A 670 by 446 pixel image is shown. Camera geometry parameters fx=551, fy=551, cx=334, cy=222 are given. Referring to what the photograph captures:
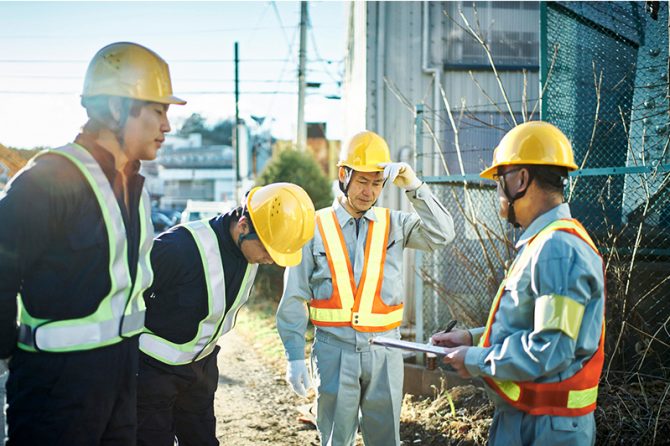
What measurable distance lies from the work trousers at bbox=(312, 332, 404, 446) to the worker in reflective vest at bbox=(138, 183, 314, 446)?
683mm

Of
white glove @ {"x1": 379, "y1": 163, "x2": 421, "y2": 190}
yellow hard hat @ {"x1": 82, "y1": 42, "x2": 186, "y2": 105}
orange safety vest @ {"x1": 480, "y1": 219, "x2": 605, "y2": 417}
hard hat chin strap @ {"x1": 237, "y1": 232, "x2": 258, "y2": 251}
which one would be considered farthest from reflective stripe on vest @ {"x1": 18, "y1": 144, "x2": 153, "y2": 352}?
white glove @ {"x1": 379, "y1": 163, "x2": 421, "y2": 190}

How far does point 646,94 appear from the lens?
521 cm

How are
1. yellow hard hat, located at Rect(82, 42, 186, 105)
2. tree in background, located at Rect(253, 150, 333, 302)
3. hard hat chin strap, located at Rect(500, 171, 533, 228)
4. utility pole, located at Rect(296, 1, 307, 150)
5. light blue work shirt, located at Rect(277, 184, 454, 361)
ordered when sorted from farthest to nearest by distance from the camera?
utility pole, located at Rect(296, 1, 307, 150), tree in background, located at Rect(253, 150, 333, 302), light blue work shirt, located at Rect(277, 184, 454, 361), hard hat chin strap, located at Rect(500, 171, 533, 228), yellow hard hat, located at Rect(82, 42, 186, 105)

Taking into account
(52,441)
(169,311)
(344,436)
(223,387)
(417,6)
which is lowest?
(223,387)

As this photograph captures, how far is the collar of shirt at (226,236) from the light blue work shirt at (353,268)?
59 centimetres

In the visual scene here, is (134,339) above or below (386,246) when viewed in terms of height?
below

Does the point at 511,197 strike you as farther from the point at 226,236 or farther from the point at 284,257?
the point at 226,236

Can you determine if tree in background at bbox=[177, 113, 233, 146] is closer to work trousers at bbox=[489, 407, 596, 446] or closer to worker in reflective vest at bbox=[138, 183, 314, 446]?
worker in reflective vest at bbox=[138, 183, 314, 446]

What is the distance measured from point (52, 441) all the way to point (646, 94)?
18.0 feet

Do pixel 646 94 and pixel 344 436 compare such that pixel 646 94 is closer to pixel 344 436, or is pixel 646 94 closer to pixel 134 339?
pixel 344 436

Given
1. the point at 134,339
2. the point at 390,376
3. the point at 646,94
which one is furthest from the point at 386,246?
the point at 646,94

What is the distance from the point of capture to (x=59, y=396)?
1.93 meters

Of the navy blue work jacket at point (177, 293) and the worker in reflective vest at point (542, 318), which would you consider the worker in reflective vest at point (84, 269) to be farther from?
the worker in reflective vest at point (542, 318)

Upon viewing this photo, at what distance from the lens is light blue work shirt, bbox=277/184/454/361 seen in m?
3.46
